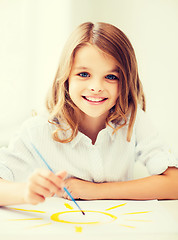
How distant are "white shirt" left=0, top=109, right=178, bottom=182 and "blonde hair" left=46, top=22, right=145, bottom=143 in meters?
0.03

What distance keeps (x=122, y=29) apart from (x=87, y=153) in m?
0.72

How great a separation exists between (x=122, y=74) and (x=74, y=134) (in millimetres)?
193

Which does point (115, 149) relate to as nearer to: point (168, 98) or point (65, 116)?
point (65, 116)

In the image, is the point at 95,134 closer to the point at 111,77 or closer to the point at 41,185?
the point at 111,77

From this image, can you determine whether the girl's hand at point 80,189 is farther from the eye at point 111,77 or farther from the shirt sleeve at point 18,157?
the eye at point 111,77

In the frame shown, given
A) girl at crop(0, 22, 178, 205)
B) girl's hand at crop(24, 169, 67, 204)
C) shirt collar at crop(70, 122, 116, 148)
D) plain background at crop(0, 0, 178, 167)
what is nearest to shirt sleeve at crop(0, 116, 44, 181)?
girl at crop(0, 22, 178, 205)

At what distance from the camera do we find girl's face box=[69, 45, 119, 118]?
71 centimetres

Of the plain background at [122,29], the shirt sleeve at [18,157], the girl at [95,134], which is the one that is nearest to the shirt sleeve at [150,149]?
the girl at [95,134]

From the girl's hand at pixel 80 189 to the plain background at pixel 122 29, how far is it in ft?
2.00

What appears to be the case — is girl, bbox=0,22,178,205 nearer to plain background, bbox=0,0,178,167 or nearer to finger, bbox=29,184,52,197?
finger, bbox=29,184,52,197

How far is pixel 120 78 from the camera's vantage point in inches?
29.5

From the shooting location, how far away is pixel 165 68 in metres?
1.36

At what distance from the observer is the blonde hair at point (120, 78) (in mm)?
737

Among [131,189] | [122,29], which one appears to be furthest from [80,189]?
[122,29]
